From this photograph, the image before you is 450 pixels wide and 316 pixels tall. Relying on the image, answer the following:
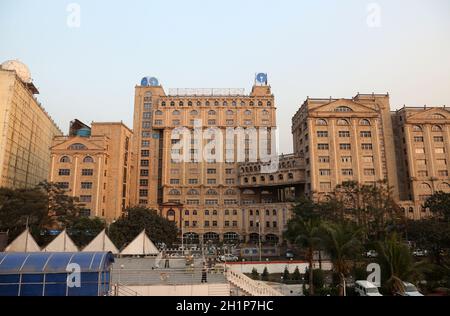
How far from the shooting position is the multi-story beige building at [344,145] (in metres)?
80.9

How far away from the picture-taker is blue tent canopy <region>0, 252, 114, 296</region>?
20.2 metres

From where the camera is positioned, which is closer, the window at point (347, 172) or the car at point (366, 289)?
the car at point (366, 289)

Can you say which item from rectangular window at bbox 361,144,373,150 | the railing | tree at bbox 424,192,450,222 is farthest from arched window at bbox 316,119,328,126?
the railing

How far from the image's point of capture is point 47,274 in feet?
67.0

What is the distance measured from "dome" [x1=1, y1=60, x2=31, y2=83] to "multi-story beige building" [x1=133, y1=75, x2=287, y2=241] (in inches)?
1163

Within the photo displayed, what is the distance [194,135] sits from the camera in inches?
3812

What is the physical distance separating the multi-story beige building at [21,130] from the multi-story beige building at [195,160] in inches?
1104

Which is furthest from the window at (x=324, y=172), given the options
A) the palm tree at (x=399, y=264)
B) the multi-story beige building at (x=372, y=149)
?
the palm tree at (x=399, y=264)

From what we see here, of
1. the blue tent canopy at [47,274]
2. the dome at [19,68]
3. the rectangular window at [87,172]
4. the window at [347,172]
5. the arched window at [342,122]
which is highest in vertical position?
the dome at [19,68]

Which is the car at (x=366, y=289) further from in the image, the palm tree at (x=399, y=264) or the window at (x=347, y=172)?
the window at (x=347, y=172)

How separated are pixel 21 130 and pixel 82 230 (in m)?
42.5

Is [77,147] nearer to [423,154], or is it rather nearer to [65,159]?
[65,159]

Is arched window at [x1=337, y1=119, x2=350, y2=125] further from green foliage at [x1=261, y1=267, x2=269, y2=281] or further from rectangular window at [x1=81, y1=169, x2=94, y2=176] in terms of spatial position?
rectangular window at [x1=81, y1=169, x2=94, y2=176]

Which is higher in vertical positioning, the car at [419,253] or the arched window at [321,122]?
the arched window at [321,122]
